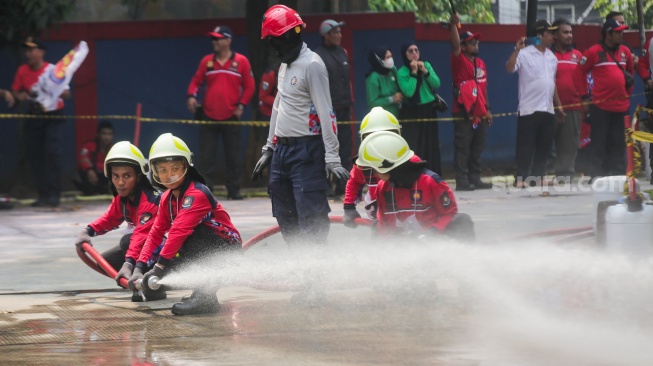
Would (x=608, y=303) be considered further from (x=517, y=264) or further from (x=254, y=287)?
(x=254, y=287)

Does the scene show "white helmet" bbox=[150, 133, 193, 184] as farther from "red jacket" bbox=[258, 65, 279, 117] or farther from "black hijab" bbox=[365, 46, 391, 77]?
"black hijab" bbox=[365, 46, 391, 77]

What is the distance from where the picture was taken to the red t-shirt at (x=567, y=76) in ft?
57.4

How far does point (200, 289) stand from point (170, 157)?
88 centimetres

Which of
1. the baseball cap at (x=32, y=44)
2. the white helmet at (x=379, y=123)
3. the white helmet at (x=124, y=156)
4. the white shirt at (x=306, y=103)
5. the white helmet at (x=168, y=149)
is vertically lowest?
the white helmet at (x=124, y=156)

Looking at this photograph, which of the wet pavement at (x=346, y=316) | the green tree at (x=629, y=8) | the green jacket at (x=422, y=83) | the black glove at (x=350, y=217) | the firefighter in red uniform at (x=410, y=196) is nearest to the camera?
the wet pavement at (x=346, y=316)

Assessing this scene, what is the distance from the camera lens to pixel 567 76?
17.5m

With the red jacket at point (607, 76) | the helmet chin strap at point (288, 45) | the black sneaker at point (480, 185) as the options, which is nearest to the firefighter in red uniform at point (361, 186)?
the helmet chin strap at point (288, 45)

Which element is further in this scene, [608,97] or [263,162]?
[608,97]

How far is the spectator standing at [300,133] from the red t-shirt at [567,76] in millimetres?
9706

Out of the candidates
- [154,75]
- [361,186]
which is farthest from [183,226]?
[154,75]

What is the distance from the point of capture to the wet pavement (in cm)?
647

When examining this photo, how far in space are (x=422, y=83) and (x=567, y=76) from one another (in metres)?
2.86

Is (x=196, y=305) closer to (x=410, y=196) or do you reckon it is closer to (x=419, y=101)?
(x=410, y=196)

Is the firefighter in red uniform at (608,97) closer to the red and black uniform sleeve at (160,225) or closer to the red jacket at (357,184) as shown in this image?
the red jacket at (357,184)
